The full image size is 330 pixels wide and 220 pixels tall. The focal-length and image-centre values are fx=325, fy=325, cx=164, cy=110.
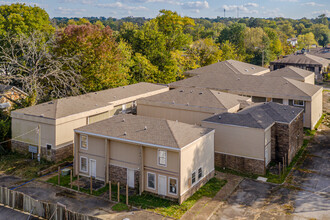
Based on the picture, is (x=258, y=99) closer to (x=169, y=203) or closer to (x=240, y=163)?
(x=240, y=163)

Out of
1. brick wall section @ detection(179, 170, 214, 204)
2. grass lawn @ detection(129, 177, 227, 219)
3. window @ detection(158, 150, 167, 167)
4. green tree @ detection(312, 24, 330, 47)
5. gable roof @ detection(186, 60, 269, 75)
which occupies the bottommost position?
grass lawn @ detection(129, 177, 227, 219)

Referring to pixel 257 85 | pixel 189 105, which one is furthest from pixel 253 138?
pixel 257 85

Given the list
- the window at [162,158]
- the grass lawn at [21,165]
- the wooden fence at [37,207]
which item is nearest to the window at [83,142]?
the grass lawn at [21,165]

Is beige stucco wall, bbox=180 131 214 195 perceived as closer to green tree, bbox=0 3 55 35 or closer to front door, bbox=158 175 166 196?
front door, bbox=158 175 166 196

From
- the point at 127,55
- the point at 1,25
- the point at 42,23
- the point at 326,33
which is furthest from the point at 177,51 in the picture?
the point at 326,33

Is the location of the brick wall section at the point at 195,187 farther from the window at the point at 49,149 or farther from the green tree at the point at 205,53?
the green tree at the point at 205,53

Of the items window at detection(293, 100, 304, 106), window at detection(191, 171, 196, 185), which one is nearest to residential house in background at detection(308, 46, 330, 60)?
window at detection(293, 100, 304, 106)
